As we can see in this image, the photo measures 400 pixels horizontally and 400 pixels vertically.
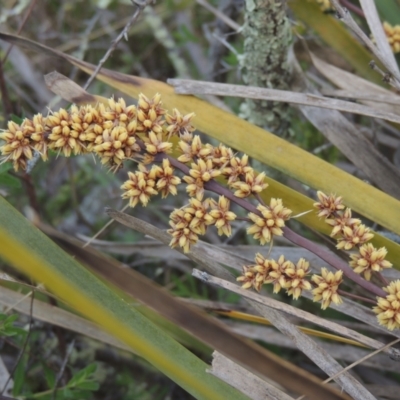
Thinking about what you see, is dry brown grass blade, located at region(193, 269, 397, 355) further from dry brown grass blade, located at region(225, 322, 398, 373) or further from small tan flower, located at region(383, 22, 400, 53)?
small tan flower, located at region(383, 22, 400, 53)

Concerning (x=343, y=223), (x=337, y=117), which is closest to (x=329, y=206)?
(x=343, y=223)

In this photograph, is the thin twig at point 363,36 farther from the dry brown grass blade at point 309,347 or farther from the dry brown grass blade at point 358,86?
the dry brown grass blade at point 309,347

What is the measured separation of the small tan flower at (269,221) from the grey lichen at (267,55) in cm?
55

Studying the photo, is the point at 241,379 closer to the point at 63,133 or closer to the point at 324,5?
the point at 63,133

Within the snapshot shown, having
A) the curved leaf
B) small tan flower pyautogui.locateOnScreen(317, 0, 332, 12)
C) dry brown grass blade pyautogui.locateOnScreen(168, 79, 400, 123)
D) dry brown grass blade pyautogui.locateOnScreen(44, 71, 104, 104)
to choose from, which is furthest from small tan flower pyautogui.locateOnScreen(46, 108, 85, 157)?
small tan flower pyautogui.locateOnScreen(317, 0, 332, 12)

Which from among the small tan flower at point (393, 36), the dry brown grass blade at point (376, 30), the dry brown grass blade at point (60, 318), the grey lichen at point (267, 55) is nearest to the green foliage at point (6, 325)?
the dry brown grass blade at point (60, 318)

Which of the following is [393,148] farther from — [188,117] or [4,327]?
[4,327]

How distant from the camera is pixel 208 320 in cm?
73

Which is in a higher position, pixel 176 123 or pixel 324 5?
pixel 324 5

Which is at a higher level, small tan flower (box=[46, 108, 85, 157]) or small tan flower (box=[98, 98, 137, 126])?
small tan flower (box=[98, 98, 137, 126])

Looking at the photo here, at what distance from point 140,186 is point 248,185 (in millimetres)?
153

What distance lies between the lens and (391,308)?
0.73m

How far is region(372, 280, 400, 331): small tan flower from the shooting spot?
0.72 metres

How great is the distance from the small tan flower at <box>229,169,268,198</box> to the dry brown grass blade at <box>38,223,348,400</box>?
0.18 metres
